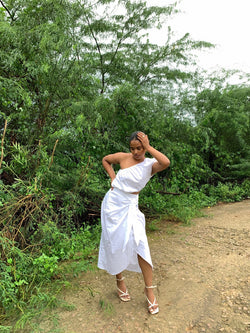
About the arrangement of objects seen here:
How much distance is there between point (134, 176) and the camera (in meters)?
2.38

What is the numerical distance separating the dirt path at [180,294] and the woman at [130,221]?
219mm

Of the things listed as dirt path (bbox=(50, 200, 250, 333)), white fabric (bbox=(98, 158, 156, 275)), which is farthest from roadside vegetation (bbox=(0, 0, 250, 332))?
white fabric (bbox=(98, 158, 156, 275))

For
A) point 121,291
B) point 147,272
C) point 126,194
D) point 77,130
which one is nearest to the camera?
point 147,272

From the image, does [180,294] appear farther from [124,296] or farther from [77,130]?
[77,130]

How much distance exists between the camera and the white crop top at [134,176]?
2.38 metres

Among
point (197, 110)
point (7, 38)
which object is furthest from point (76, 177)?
point (197, 110)

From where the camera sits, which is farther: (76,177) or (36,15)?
(76,177)

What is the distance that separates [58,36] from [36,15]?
0.49 metres

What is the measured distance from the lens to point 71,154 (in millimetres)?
4371

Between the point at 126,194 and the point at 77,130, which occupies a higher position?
the point at 77,130

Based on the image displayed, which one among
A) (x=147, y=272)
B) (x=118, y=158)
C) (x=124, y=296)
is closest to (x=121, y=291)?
(x=124, y=296)

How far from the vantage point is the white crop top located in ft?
7.79

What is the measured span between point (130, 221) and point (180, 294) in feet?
3.03

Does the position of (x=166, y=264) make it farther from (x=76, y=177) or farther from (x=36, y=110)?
(x=36, y=110)
